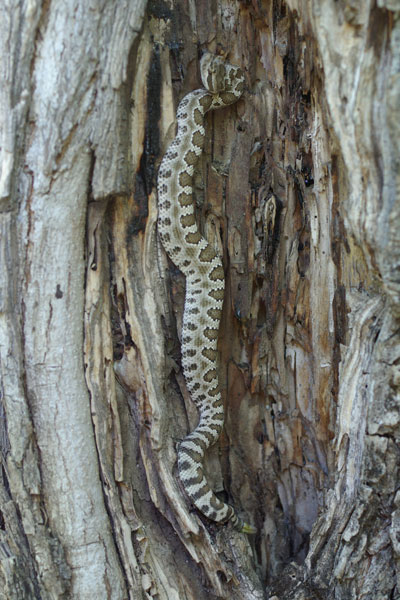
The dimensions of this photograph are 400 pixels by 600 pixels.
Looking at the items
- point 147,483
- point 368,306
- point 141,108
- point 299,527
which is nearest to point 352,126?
point 368,306

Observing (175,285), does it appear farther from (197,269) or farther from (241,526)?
(241,526)

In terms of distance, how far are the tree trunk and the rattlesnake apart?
10 cm

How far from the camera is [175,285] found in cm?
422

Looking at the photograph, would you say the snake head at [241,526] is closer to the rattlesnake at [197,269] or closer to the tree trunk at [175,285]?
the rattlesnake at [197,269]

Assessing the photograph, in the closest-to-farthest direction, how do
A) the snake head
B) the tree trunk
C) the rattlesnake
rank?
the tree trunk → the rattlesnake → the snake head

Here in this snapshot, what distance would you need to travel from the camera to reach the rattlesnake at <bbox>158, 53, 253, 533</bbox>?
4004 mm

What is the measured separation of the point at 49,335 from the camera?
3.70m

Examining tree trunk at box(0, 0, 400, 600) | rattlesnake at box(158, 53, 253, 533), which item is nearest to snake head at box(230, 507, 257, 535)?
rattlesnake at box(158, 53, 253, 533)

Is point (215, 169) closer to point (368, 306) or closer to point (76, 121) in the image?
point (76, 121)

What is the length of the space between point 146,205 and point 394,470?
8.31 feet

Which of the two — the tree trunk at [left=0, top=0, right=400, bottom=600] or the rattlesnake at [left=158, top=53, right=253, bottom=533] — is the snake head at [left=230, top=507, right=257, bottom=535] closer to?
the rattlesnake at [left=158, top=53, right=253, bottom=533]

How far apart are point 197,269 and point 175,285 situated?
8.7 inches

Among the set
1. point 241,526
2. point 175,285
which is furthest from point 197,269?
point 241,526

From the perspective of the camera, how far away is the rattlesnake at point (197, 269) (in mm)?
4004
